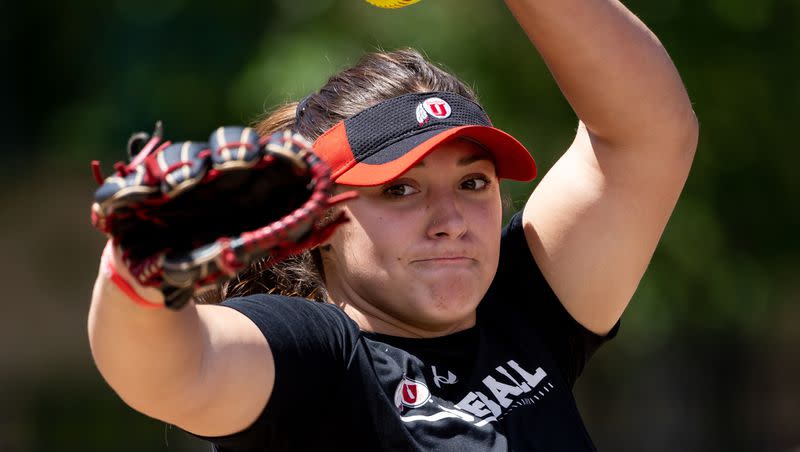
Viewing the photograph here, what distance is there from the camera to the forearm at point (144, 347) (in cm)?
146

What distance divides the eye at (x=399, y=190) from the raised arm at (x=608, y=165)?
376mm

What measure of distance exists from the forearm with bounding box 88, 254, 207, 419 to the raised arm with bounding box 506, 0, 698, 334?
936 mm

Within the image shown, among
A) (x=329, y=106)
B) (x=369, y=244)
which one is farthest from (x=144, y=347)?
(x=329, y=106)

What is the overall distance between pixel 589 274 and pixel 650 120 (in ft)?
1.15

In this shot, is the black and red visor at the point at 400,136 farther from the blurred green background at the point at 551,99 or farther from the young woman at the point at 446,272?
the blurred green background at the point at 551,99

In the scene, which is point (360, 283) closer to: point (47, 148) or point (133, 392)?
point (133, 392)

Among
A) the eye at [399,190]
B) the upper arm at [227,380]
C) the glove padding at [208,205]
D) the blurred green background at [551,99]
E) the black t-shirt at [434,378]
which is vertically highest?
the glove padding at [208,205]

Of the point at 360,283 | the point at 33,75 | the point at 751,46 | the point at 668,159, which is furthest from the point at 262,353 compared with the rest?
the point at 33,75

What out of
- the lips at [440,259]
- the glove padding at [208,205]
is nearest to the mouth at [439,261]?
the lips at [440,259]

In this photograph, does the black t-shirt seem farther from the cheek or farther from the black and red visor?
the black and red visor

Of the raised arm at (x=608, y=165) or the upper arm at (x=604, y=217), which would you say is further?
the upper arm at (x=604, y=217)

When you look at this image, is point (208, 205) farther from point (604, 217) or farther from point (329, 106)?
point (604, 217)

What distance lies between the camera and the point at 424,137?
2.01m

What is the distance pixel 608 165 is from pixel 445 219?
1.38ft
